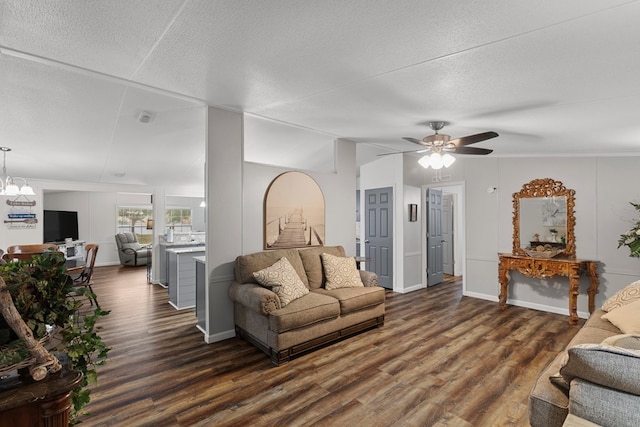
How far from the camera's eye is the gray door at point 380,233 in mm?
5867

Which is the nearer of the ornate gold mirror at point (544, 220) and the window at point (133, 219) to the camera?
the ornate gold mirror at point (544, 220)

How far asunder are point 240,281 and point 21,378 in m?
2.49

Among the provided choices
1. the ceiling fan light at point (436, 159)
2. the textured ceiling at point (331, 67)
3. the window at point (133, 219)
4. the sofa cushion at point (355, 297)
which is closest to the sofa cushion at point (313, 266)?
the sofa cushion at point (355, 297)

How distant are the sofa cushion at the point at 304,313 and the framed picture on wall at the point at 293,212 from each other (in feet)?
3.01

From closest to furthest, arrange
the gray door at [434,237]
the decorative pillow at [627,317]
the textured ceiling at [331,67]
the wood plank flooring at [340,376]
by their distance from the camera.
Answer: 1. the textured ceiling at [331,67]
2. the wood plank flooring at [340,376]
3. the decorative pillow at [627,317]
4. the gray door at [434,237]

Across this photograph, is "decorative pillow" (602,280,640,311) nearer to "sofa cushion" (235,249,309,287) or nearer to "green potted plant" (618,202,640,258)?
"green potted plant" (618,202,640,258)

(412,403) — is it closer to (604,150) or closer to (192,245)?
(604,150)

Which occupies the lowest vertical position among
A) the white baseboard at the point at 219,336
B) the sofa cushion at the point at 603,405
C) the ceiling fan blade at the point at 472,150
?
the white baseboard at the point at 219,336

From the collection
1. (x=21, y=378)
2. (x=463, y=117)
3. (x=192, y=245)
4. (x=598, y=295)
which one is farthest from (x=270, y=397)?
(x=598, y=295)

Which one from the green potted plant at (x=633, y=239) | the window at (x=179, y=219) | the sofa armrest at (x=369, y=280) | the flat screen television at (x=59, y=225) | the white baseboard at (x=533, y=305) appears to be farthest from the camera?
the window at (x=179, y=219)

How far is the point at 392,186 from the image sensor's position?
5852 millimetres

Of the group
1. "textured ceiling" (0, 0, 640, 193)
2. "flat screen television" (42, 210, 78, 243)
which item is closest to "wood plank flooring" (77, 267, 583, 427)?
"textured ceiling" (0, 0, 640, 193)

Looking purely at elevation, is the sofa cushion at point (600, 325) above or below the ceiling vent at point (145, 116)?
below

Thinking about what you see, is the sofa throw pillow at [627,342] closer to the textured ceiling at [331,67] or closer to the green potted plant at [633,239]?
the textured ceiling at [331,67]
